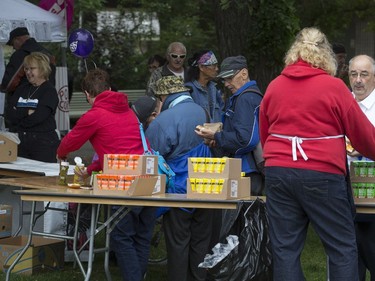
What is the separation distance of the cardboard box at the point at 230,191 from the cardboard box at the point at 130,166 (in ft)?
1.05

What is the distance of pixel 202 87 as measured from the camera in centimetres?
877

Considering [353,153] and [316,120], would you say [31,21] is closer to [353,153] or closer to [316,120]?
[353,153]

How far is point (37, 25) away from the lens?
12.3 meters

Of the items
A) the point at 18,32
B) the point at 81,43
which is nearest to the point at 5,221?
the point at 18,32

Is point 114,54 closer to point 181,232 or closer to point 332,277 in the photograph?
point 181,232

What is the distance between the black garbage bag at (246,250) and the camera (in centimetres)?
636

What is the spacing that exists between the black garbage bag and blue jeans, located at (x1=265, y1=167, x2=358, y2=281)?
1.76 ft

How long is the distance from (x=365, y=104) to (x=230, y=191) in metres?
1.07

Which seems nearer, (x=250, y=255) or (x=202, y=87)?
(x=250, y=255)

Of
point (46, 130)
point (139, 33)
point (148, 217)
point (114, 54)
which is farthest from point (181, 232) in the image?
point (139, 33)

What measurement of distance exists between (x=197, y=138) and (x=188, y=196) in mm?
842

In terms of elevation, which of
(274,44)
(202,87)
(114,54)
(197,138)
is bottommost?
(197,138)

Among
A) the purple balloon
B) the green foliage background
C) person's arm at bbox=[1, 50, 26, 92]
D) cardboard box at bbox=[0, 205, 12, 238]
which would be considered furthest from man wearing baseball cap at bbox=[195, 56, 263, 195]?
the purple balloon

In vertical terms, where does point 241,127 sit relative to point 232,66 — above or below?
below
